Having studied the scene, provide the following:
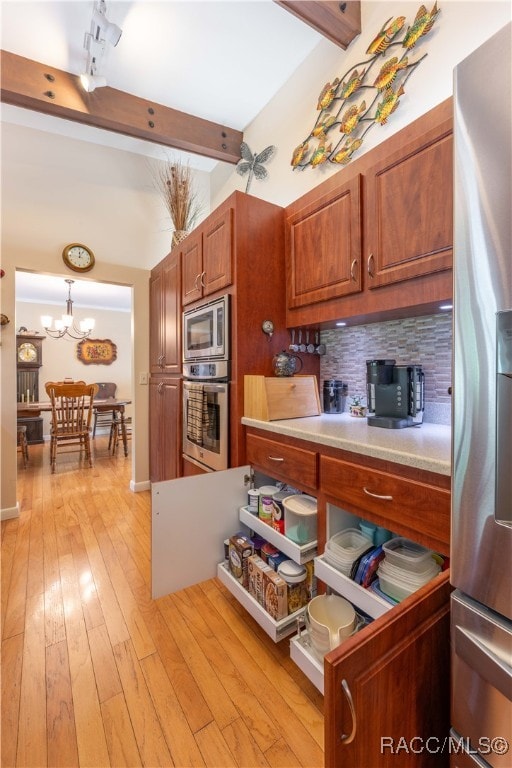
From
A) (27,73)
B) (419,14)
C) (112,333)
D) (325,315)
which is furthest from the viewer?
(112,333)

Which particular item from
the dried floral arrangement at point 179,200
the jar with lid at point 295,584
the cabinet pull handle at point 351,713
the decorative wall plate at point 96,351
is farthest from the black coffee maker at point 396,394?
the decorative wall plate at point 96,351

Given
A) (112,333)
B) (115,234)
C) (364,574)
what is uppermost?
(115,234)

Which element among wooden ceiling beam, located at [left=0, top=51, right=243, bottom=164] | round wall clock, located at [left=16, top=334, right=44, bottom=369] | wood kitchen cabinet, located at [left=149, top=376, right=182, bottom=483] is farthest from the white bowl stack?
round wall clock, located at [left=16, top=334, right=44, bottom=369]

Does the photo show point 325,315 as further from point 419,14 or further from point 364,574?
point 419,14

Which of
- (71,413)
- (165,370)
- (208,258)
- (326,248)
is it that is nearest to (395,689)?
(326,248)

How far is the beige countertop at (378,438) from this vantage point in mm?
912

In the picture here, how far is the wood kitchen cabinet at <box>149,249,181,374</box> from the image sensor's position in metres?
2.47

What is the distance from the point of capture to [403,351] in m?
1.54

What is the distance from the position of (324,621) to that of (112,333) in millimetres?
6467

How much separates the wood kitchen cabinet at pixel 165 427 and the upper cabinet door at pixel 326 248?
4.05ft

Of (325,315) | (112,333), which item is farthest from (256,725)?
(112,333)

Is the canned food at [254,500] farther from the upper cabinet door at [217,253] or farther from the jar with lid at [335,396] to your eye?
the upper cabinet door at [217,253]

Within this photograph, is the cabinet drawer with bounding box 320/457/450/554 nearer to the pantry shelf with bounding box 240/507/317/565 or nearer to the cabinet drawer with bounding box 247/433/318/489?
the cabinet drawer with bounding box 247/433/318/489

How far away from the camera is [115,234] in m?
3.00
